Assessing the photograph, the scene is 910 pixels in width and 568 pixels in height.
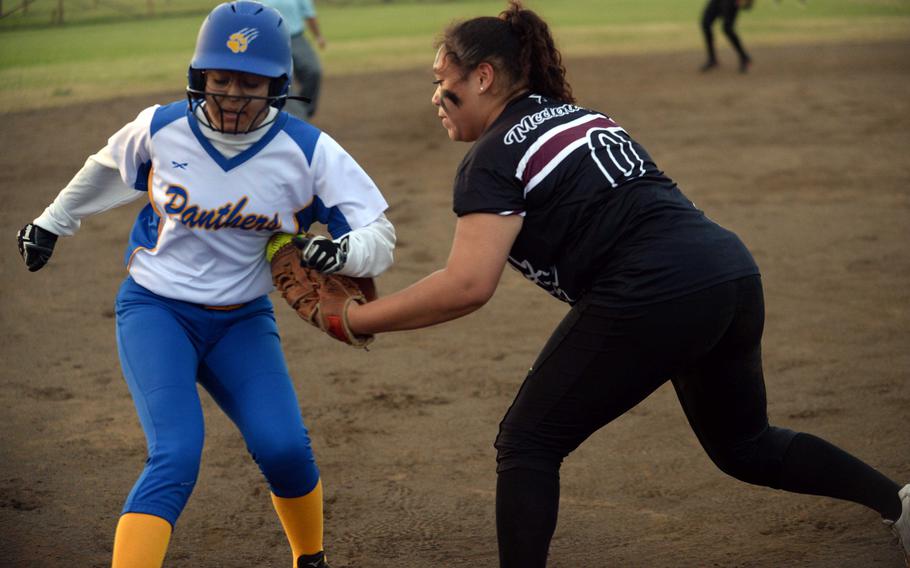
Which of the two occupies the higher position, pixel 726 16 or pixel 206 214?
pixel 206 214

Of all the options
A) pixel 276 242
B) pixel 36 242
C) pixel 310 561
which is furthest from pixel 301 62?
pixel 310 561

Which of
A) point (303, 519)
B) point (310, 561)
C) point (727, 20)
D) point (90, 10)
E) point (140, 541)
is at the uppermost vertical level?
point (140, 541)

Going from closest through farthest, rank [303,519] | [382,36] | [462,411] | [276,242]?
1. [276,242]
2. [303,519]
3. [462,411]
4. [382,36]

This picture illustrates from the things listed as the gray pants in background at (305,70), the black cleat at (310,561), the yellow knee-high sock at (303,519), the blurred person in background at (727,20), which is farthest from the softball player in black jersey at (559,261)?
the blurred person in background at (727,20)

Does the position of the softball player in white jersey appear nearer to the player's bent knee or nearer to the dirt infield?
the dirt infield

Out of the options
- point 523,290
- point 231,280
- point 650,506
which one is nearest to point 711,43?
point 523,290

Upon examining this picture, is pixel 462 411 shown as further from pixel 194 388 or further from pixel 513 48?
pixel 513 48

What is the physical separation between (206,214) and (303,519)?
105cm

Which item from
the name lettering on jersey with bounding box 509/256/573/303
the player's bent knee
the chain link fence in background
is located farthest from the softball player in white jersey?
the chain link fence in background

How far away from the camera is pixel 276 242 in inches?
140

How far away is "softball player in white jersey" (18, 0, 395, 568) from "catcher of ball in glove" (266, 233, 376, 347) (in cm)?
7

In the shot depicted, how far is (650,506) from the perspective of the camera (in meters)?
4.48

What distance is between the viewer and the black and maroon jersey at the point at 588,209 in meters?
3.01

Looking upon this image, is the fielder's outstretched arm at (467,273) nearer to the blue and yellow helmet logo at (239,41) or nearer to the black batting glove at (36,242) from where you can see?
the blue and yellow helmet logo at (239,41)
